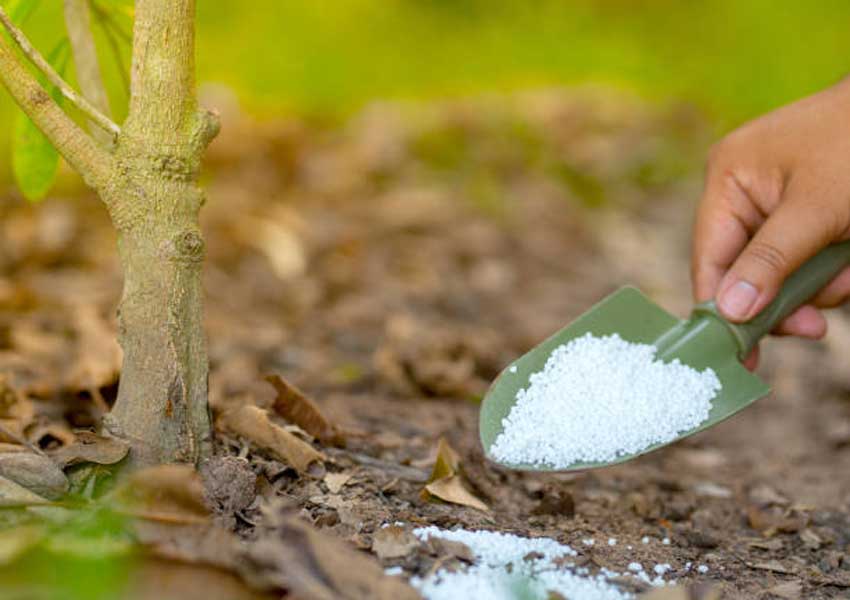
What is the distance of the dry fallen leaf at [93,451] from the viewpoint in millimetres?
1338

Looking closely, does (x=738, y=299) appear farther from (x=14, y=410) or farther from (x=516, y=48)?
(x=516, y=48)

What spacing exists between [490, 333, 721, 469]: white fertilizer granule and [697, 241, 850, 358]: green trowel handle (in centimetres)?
12

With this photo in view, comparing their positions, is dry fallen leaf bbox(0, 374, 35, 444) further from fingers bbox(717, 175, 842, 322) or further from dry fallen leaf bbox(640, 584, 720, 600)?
fingers bbox(717, 175, 842, 322)

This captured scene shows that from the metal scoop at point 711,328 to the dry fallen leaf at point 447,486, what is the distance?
26cm

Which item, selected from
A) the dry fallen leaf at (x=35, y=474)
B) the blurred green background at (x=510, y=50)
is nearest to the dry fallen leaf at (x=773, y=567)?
the dry fallen leaf at (x=35, y=474)

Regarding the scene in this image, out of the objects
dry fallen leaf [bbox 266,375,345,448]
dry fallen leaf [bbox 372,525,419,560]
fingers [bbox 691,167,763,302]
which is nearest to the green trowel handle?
fingers [bbox 691,167,763,302]

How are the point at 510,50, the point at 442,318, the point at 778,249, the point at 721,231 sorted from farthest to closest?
the point at 510,50 → the point at 442,318 → the point at 721,231 → the point at 778,249

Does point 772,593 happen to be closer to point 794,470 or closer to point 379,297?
point 794,470

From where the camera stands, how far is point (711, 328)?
6.15ft

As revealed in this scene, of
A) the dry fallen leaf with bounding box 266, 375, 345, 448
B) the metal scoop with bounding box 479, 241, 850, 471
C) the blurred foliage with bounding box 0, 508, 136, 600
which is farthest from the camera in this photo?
the metal scoop with bounding box 479, 241, 850, 471

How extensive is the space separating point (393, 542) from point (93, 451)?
0.44 meters

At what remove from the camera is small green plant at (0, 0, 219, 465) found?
135 centimetres

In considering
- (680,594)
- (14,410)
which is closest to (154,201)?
(14,410)

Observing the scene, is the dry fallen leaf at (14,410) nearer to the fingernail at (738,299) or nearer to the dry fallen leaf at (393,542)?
the dry fallen leaf at (393,542)
